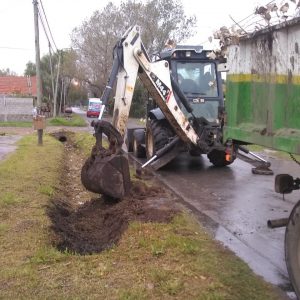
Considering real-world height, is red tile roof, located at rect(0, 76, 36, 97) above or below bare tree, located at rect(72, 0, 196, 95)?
below

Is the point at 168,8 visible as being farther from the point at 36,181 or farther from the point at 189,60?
the point at 36,181

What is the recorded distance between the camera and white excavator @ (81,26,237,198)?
413 inches

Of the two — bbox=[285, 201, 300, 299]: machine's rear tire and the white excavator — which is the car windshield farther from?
bbox=[285, 201, 300, 299]: machine's rear tire

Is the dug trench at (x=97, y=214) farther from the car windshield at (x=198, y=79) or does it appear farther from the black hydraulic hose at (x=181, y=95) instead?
the car windshield at (x=198, y=79)

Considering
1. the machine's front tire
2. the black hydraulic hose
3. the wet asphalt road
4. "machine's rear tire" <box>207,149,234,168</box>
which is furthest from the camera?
the machine's front tire

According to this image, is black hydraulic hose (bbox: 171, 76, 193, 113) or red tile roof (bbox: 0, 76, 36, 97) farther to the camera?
red tile roof (bbox: 0, 76, 36, 97)

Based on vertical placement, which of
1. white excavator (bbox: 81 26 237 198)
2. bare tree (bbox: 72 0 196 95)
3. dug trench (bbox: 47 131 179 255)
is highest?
bare tree (bbox: 72 0 196 95)

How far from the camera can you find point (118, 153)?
26.9 feet

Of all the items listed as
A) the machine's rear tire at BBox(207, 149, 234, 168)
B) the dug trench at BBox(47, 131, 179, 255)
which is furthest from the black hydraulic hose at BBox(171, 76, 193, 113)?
the dug trench at BBox(47, 131, 179, 255)

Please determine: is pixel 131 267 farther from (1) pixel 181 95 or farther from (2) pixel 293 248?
(1) pixel 181 95

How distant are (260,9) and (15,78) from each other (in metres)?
70.0

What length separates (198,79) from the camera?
498 inches

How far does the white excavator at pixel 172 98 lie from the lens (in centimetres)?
1049

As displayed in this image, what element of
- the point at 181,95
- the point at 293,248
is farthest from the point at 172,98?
the point at 293,248
